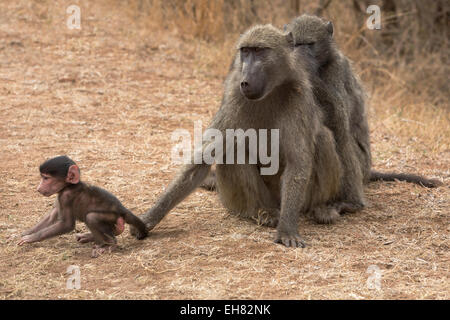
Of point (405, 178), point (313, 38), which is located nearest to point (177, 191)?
point (313, 38)

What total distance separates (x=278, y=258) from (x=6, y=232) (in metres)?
1.51

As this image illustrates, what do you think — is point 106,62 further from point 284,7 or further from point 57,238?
point 57,238

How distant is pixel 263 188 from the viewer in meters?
3.82

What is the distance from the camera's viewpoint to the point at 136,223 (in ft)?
11.2

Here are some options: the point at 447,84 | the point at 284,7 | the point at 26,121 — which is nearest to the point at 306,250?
the point at 26,121

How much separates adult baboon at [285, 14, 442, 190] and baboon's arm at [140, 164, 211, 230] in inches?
34.5

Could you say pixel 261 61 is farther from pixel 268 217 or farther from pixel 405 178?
pixel 405 178

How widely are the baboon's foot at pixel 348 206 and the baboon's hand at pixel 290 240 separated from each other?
632mm

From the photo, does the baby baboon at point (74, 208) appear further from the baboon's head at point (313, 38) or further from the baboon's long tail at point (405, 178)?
Result: the baboon's long tail at point (405, 178)

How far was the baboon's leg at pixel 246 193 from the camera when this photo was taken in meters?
3.70

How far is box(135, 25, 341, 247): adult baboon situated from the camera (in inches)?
135

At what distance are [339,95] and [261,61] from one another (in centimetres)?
83
